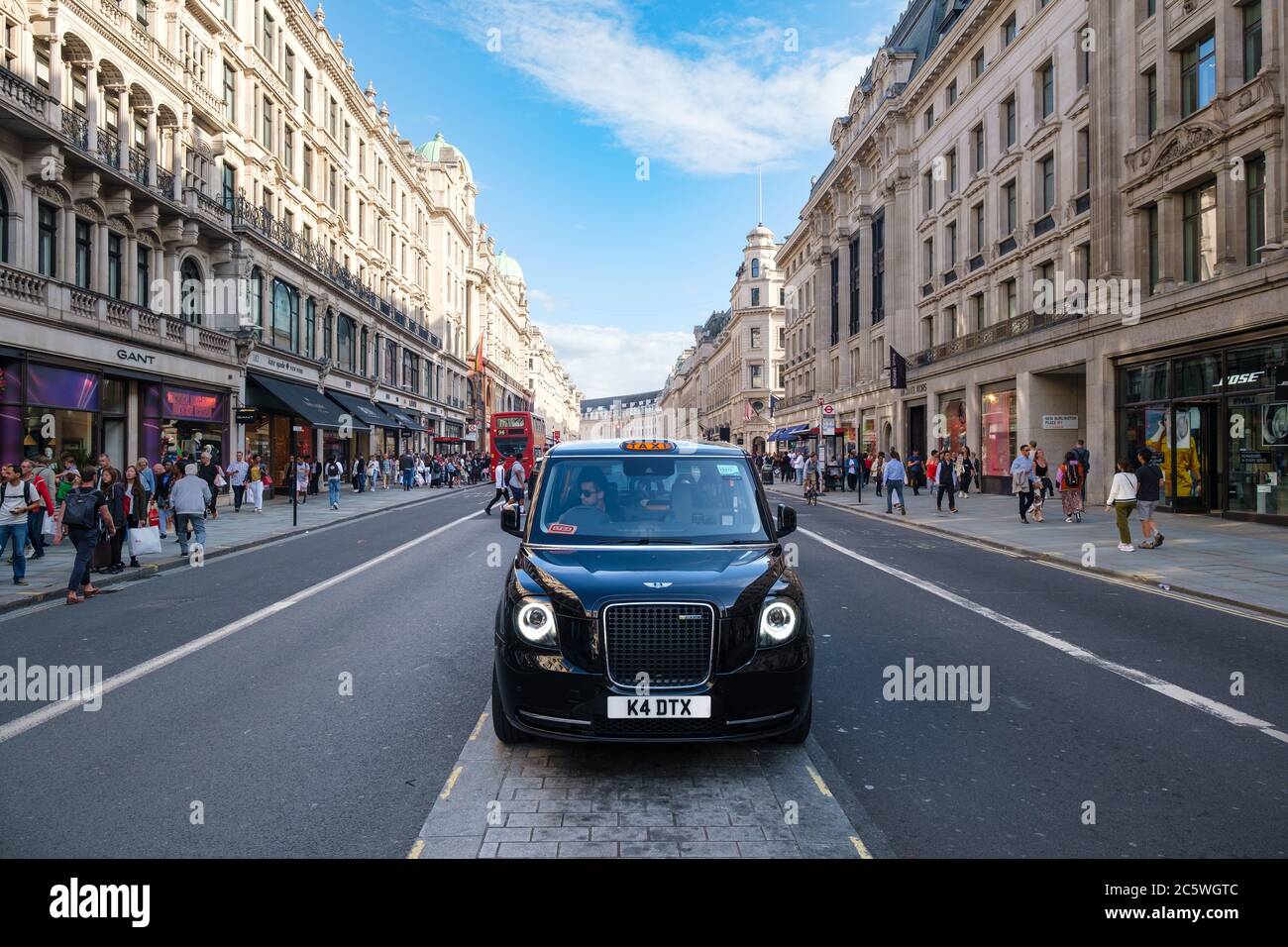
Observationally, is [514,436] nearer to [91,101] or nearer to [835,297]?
[91,101]

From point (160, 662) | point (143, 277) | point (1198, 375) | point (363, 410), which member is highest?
point (143, 277)

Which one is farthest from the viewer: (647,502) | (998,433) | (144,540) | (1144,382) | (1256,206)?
(998,433)

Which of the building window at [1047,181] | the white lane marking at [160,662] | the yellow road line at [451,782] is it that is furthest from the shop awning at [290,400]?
the yellow road line at [451,782]

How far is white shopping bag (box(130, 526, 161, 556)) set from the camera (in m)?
12.7

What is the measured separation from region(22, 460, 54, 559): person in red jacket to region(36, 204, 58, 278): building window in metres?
8.07

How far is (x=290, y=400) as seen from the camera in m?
31.9

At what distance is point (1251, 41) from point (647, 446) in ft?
69.6

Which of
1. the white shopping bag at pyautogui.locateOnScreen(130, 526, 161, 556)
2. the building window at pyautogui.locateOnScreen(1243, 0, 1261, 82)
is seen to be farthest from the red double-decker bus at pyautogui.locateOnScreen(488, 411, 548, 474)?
the building window at pyautogui.locateOnScreen(1243, 0, 1261, 82)

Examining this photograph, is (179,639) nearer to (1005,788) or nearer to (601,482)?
(601,482)

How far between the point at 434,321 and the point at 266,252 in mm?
33393

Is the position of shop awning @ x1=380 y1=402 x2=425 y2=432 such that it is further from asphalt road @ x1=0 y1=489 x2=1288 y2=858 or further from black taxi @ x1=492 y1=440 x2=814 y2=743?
black taxi @ x1=492 y1=440 x2=814 y2=743

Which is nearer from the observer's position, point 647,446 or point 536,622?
point 536,622

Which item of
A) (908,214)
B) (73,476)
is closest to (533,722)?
(73,476)

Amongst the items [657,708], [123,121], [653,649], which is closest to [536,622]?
[653,649]
